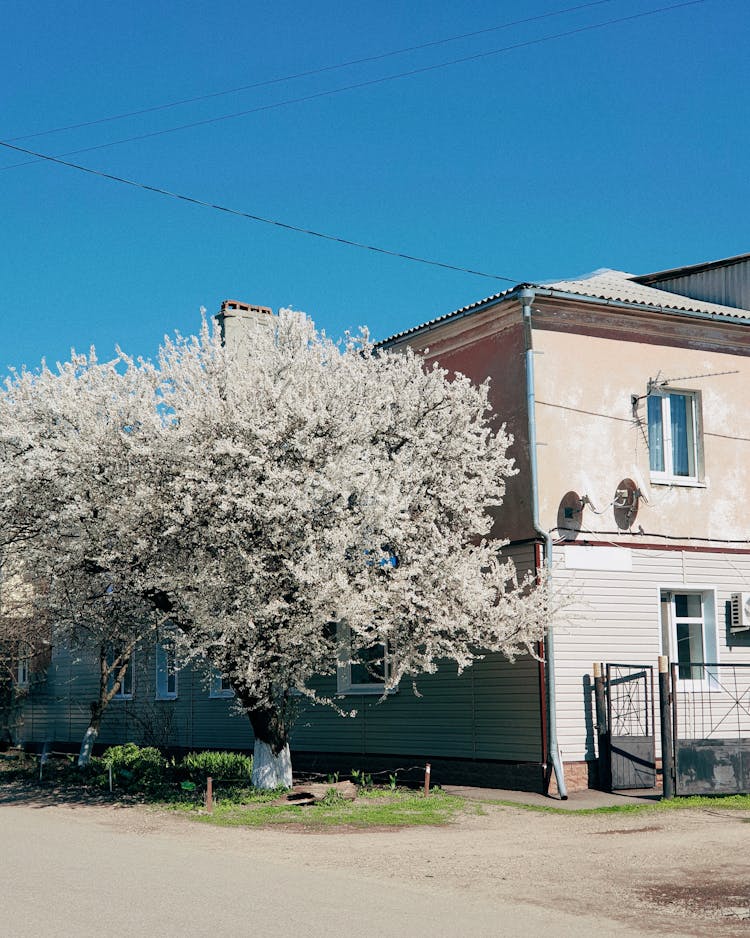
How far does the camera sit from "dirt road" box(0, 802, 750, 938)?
813 cm

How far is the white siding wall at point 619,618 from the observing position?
17219mm

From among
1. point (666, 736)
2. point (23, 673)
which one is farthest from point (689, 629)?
point (23, 673)

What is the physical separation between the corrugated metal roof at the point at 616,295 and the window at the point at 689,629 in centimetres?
487

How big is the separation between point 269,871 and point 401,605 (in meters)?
5.63

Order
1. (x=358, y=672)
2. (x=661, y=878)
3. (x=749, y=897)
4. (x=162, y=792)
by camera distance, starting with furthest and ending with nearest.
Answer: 1. (x=358, y=672)
2. (x=162, y=792)
3. (x=661, y=878)
4. (x=749, y=897)

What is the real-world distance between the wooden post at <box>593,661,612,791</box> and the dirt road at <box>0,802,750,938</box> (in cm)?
193

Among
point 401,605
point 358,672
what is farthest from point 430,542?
point 358,672

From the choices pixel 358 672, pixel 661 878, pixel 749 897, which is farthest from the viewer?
pixel 358 672

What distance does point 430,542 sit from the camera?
16469 mm

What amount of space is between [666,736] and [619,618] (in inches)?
94.4

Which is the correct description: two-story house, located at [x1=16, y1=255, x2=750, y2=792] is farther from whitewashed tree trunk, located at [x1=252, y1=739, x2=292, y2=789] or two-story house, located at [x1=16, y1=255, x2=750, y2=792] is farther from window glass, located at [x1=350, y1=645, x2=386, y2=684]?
whitewashed tree trunk, located at [x1=252, y1=739, x2=292, y2=789]

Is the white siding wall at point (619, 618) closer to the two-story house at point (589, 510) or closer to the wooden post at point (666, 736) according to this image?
the two-story house at point (589, 510)

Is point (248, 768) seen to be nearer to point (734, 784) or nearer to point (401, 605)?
point (401, 605)

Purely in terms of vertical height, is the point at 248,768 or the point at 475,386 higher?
the point at 475,386
